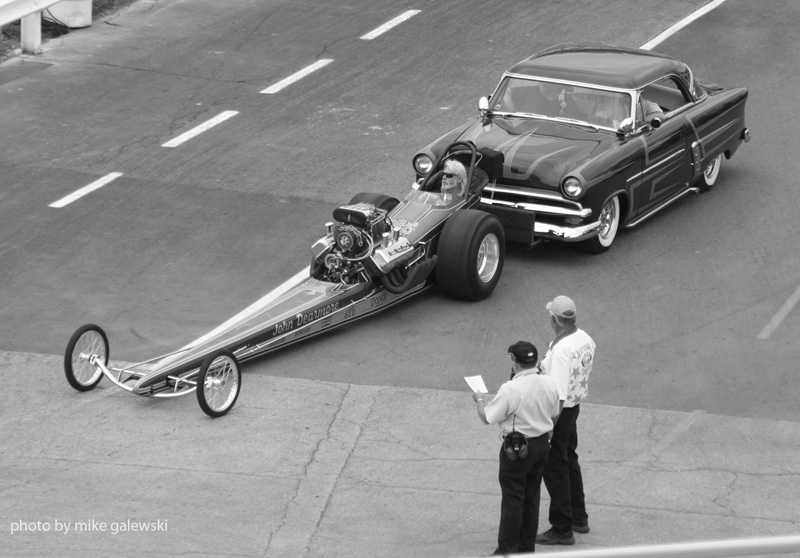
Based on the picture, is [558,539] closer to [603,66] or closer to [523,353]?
[523,353]

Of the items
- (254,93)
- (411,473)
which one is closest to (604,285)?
(411,473)

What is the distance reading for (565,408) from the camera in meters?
7.91

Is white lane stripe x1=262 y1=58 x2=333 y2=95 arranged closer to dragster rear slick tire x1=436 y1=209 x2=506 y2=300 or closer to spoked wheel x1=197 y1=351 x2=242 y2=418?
dragster rear slick tire x1=436 y1=209 x2=506 y2=300

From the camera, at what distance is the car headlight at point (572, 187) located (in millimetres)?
12258

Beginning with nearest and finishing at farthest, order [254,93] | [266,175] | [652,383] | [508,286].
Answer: [652,383]
[508,286]
[266,175]
[254,93]

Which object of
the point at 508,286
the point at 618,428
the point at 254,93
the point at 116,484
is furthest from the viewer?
the point at 254,93

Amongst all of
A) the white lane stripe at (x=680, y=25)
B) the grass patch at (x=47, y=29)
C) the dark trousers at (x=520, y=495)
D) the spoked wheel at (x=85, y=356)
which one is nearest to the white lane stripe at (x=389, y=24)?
the white lane stripe at (x=680, y=25)

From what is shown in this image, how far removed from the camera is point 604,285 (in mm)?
12266

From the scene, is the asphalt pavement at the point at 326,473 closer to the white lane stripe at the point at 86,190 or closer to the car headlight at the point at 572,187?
the car headlight at the point at 572,187

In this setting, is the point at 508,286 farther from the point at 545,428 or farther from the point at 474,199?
the point at 545,428

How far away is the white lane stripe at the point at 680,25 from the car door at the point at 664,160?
527cm

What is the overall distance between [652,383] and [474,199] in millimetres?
2901

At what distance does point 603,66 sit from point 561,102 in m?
0.68

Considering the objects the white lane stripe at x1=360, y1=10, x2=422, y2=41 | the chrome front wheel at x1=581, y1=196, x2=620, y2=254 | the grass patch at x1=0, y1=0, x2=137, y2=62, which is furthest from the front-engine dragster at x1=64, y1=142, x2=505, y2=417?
the grass patch at x1=0, y1=0, x2=137, y2=62
